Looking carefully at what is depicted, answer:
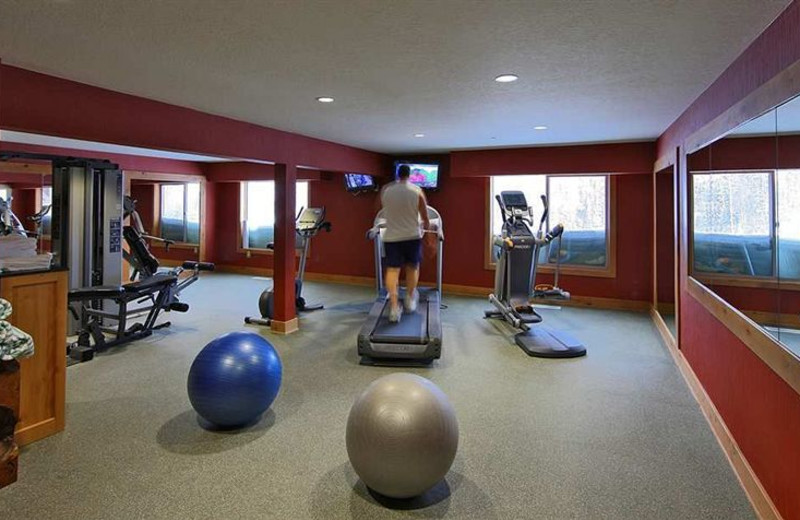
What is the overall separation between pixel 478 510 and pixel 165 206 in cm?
1057

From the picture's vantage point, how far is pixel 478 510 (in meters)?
2.19

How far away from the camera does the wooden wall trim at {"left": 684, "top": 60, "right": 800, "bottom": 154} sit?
1.90 metres

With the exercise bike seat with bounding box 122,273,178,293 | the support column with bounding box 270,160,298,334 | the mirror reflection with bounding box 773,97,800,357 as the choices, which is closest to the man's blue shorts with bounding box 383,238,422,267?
the support column with bounding box 270,160,298,334

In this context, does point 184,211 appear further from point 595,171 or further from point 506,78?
point 506,78

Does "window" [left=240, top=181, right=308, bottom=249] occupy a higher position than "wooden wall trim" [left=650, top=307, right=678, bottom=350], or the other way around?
"window" [left=240, top=181, right=308, bottom=249]

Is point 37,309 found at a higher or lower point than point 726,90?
lower

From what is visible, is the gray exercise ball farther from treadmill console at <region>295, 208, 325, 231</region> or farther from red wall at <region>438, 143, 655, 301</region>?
red wall at <region>438, 143, 655, 301</region>

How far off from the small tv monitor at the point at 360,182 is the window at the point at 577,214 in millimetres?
2415

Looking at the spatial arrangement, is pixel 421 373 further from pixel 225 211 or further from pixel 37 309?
pixel 225 211

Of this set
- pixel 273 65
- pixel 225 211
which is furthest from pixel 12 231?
pixel 225 211

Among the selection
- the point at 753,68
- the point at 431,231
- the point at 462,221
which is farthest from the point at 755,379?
the point at 462,221

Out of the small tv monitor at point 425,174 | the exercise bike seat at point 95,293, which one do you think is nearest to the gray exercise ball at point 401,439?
the exercise bike seat at point 95,293

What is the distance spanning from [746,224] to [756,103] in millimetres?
692

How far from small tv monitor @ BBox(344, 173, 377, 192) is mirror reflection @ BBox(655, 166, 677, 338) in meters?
4.35
